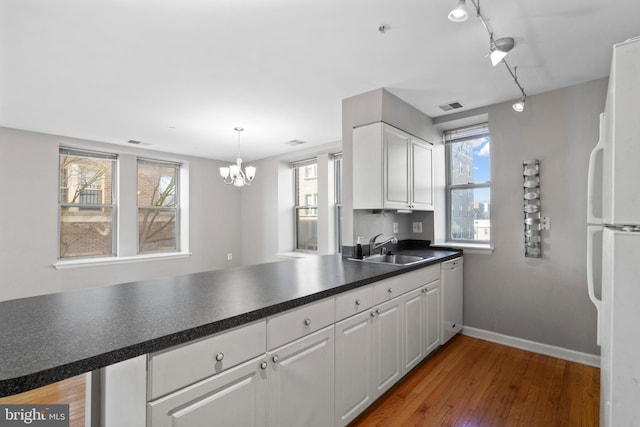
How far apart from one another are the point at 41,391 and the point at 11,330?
95 cm

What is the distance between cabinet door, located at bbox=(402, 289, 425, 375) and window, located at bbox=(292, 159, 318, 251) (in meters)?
3.00

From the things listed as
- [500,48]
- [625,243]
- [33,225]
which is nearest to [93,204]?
[33,225]

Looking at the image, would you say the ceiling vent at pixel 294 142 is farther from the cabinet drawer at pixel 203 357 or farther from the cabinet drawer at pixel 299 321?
the cabinet drawer at pixel 203 357

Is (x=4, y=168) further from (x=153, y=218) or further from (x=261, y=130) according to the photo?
(x=261, y=130)

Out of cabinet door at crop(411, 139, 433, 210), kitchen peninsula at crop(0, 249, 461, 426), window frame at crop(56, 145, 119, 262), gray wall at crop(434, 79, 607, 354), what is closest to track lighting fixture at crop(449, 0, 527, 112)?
gray wall at crop(434, 79, 607, 354)

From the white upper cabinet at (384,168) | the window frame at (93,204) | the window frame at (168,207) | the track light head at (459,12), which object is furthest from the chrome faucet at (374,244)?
the window frame at (93,204)

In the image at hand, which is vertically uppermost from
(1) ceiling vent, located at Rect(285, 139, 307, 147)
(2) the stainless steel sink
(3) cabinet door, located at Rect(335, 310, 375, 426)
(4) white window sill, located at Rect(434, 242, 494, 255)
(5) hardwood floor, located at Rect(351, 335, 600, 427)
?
(1) ceiling vent, located at Rect(285, 139, 307, 147)

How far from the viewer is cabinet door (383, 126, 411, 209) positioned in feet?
9.02

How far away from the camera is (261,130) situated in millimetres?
4074

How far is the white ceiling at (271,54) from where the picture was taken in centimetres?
175

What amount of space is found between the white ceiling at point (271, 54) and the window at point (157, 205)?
5.83ft

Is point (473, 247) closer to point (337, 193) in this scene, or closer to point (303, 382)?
point (337, 193)

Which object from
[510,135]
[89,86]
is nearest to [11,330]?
[89,86]

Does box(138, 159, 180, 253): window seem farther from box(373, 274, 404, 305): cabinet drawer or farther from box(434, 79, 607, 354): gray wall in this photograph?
box(434, 79, 607, 354): gray wall
